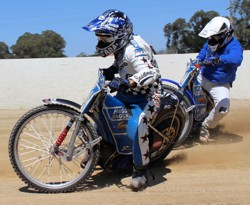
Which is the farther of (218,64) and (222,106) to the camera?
(222,106)

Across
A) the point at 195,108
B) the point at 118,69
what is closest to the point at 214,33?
the point at 195,108

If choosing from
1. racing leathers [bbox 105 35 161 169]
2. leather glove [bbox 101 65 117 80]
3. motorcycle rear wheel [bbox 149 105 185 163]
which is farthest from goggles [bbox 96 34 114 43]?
motorcycle rear wheel [bbox 149 105 185 163]

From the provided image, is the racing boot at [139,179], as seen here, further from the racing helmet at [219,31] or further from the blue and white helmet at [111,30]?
the racing helmet at [219,31]

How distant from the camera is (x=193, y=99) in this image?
6.72 m

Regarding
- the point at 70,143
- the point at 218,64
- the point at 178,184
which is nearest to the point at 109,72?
the point at 70,143

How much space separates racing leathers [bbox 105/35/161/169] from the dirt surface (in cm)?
40

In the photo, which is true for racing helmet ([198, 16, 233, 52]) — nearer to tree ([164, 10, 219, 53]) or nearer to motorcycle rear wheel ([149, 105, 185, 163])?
motorcycle rear wheel ([149, 105, 185, 163])

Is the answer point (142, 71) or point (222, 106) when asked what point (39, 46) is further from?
point (142, 71)

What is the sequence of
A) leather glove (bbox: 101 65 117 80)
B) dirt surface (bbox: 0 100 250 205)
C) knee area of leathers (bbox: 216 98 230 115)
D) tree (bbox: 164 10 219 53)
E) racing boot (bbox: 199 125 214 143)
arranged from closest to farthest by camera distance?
dirt surface (bbox: 0 100 250 205)
leather glove (bbox: 101 65 117 80)
knee area of leathers (bbox: 216 98 230 115)
racing boot (bbox: 199 125 214 143)
tree (bbox: 164 10 219 53)

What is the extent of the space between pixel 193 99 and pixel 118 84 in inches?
104

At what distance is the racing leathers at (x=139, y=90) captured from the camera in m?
4.39

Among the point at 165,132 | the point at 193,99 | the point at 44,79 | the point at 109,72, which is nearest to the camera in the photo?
the point at 109,72

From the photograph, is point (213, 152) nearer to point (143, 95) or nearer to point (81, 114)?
point (143, 95)

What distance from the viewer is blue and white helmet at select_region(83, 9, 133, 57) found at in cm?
435
